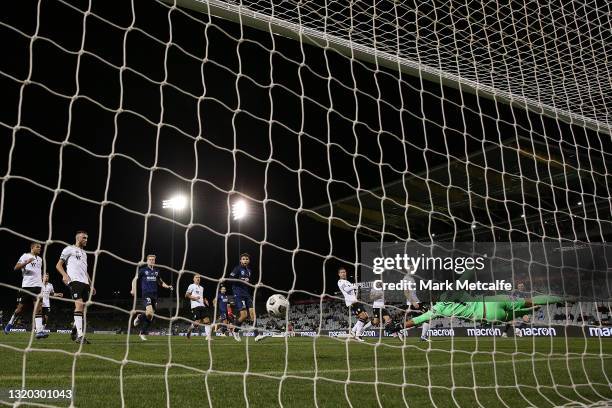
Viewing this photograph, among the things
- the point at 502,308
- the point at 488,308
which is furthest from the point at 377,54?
the point at 488,308

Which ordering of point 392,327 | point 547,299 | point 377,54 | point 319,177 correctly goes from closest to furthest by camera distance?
point 377,54 < point 319,177 < point 547,299 < point 392,327

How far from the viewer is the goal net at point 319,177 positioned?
10.1 ft

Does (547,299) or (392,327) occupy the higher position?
(547,299)

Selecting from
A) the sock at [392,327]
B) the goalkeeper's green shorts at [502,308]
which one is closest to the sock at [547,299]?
the goalkeeper's green shorts at [502,308]

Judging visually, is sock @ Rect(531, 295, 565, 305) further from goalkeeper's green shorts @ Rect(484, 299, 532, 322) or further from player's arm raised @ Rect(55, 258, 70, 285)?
player's arm raised @ Rect(55, 258, 70, 285)

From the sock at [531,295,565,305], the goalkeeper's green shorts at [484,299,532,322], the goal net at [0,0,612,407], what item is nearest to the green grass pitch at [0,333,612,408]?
the goal net at [0,0,612,407]

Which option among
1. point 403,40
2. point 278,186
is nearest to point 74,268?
point 403,40

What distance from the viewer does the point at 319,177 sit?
432cm

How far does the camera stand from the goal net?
10.1 ft

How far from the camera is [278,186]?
26141mm

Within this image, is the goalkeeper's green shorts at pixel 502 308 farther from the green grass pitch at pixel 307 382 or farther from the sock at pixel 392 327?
the green grass pitch at pixel 307 382

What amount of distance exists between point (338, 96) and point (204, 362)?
23.1ft

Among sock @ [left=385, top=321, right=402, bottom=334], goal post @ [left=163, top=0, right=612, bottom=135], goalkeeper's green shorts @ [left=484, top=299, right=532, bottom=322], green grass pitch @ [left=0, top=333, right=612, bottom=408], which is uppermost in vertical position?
goal post @ [left=163, top=0, right=612, bottom=135]

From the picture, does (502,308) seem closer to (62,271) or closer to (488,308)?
(488,308)
